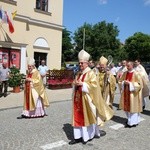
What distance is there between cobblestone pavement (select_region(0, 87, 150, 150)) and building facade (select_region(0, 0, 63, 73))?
8567 millimetres

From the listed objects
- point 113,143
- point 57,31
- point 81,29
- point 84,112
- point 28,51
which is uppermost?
point 81,29

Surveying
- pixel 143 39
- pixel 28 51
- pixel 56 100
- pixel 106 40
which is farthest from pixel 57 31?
pixel 143 39

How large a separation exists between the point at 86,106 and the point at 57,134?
1.17m

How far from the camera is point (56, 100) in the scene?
13.6 m

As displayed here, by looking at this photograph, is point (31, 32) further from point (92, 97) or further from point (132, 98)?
point (92, 97)

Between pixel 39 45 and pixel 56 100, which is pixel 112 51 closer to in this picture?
pixel 39 45

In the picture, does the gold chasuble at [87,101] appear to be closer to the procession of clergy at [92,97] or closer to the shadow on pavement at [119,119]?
the procession of clergy at [92,97]

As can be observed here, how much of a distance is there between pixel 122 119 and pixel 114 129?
4.78 ft

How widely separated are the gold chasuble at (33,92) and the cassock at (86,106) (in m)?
2.69

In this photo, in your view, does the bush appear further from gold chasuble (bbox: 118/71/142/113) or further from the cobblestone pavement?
gold chasuble (bbox: 118/71/142/113)

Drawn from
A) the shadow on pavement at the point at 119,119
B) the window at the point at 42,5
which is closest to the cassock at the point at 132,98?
the shadow on pavement at the point at 119,119

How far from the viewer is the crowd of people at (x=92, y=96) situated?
702 centimetres

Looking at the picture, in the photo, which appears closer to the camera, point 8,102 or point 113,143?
point 113,143

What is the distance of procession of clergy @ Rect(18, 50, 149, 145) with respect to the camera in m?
7.02
